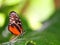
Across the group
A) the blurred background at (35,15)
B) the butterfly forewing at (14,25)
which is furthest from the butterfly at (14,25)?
the blurred background at (35,15)

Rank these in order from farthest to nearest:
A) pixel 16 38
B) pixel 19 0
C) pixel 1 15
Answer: pixel 19 0 → pixel 1 15 → pixel 16 38

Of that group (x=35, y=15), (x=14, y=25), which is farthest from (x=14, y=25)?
(x=35, y=15)

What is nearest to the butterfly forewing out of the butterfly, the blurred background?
the butterfly

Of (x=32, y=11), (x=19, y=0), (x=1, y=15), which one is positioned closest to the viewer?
(x=1, y=15)

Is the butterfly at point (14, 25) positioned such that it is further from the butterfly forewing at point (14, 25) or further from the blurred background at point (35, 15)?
the blurred background at point (35, 15)

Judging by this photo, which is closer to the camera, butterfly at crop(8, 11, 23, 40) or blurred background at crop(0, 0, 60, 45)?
butterfly at crop(8, 11, 23, 40)

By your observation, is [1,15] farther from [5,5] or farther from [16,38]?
[16,38]

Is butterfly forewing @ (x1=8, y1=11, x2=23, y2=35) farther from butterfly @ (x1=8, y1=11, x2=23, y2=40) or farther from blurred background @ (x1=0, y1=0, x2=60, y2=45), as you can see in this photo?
blurred background @ (x1=0, y1=0, x2=60, y2=45)

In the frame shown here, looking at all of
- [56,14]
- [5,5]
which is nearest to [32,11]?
[56,14]
